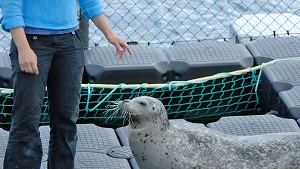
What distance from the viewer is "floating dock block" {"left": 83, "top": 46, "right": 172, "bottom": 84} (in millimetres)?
5812

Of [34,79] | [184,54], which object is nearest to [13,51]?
[34,79]

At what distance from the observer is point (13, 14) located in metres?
3.63

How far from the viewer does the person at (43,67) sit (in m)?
3.69

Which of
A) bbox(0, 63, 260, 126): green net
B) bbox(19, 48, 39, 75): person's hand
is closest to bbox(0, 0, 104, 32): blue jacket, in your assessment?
bbox(19, 48, 39, 75): person's hand

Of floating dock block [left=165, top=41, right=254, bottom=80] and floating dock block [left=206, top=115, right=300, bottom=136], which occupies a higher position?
floating dock block [left=165, top=41, right=254, bottom=80]

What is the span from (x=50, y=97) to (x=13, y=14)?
1.86 ft

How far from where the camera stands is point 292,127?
4.96 metres

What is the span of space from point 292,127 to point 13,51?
1.92m

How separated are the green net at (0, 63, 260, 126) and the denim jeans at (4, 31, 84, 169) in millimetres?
1505

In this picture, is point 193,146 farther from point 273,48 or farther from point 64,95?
point 273,48

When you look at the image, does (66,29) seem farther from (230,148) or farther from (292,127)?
(292,127)

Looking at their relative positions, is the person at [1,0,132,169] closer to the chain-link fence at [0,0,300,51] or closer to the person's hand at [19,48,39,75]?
the person's hand at [19,48,39,75]

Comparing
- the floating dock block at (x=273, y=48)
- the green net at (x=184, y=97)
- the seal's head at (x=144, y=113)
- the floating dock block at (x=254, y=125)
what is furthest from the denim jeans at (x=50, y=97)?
the floating dock block at (x=273, y=48)

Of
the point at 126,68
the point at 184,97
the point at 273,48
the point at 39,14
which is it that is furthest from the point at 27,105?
the point at 273,48
